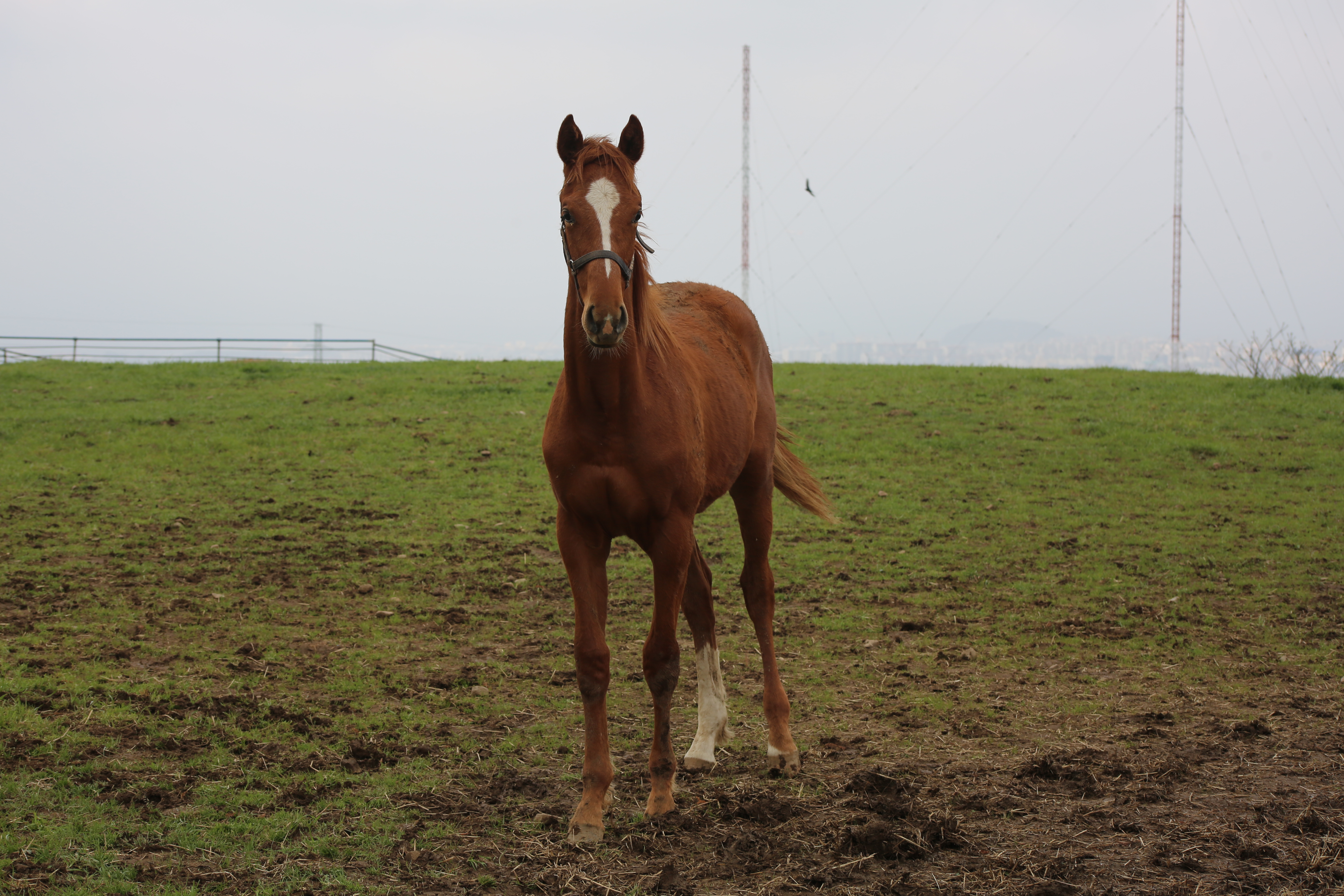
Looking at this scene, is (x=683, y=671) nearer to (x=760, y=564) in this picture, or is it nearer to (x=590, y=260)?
(x=760, y=564)

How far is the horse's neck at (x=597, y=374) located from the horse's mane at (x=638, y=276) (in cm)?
16

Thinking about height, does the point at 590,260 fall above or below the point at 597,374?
above

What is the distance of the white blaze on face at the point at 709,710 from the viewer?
4777 millimetres

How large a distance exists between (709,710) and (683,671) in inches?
53.6

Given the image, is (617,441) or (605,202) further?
(617,441)

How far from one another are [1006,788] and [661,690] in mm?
1545

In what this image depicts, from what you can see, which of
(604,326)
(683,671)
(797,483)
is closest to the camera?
(604,326)

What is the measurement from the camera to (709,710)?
4.89 metres

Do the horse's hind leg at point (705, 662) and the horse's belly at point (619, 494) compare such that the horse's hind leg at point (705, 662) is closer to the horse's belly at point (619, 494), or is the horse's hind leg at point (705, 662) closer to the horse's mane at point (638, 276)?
the horse's belly at point (619, 494)

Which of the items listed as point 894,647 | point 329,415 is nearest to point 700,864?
point 894,647

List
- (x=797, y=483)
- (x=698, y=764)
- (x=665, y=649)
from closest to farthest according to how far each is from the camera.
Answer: (x=665, y=649)
(x=698, y=764)
(x=797, y=483)

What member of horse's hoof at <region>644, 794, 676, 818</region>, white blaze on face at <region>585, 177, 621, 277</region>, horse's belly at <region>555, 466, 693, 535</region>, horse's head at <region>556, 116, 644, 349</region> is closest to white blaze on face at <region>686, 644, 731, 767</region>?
horse's hoof at <region>644, 794, 676, 818</region>

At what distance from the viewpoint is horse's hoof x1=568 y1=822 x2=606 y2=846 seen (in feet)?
12.2

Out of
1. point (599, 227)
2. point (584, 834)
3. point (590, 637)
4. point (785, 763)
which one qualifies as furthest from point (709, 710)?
point (599, 227)
